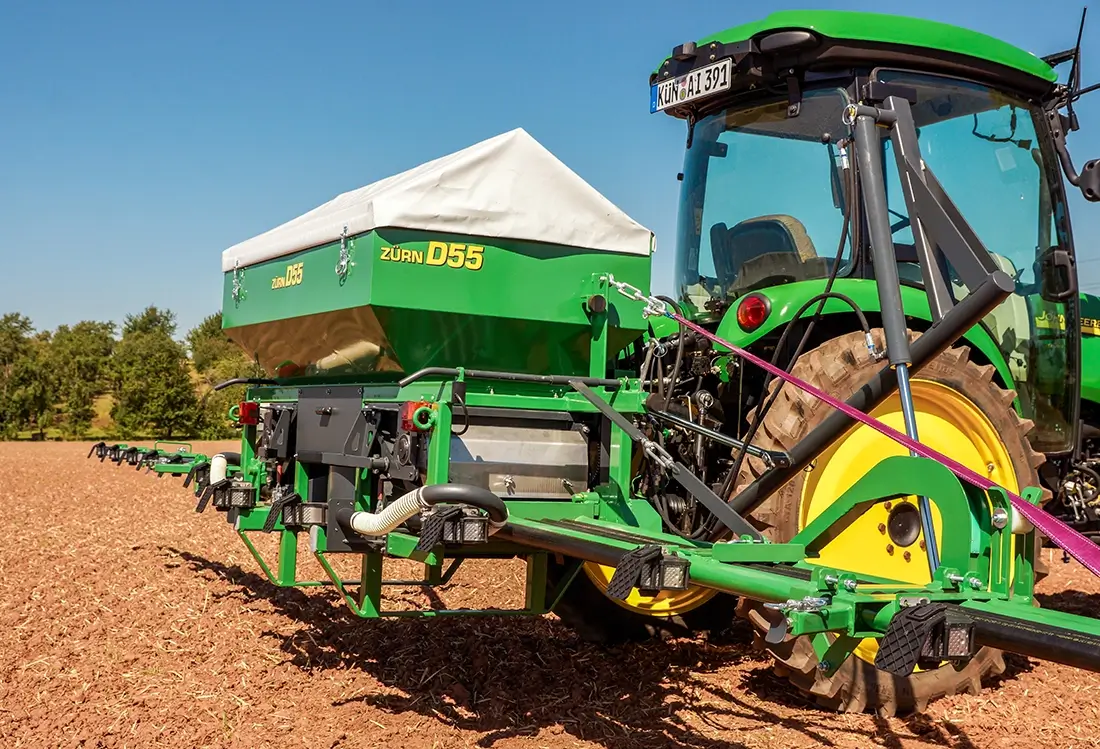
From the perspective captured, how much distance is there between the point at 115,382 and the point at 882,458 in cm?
3967

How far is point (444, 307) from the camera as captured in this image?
164 inches

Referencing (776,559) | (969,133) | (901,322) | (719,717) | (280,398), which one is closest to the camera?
(776,559)

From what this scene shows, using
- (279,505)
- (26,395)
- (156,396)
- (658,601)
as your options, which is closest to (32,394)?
(26,395)

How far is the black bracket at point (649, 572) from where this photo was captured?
2803 mm

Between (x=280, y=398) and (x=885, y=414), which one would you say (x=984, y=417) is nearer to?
(x=885, y=414)

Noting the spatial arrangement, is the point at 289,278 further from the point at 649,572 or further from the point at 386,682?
the point at 649,572

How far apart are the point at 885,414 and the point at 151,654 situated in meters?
3.70

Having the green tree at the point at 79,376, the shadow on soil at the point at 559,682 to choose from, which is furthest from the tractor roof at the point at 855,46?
the green tree at the point at 79,376

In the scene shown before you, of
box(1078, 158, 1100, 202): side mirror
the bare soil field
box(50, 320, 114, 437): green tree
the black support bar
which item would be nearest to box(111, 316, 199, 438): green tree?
box(50, 320, 114, 437): green tree

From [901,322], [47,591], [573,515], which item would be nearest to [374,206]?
[573,515]

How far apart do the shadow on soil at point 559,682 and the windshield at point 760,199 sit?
1829 millimetres

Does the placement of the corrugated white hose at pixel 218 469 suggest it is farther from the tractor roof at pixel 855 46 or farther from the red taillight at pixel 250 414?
the tractor roof at pixel 855 46

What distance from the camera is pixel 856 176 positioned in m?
4.49

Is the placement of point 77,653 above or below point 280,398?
below
